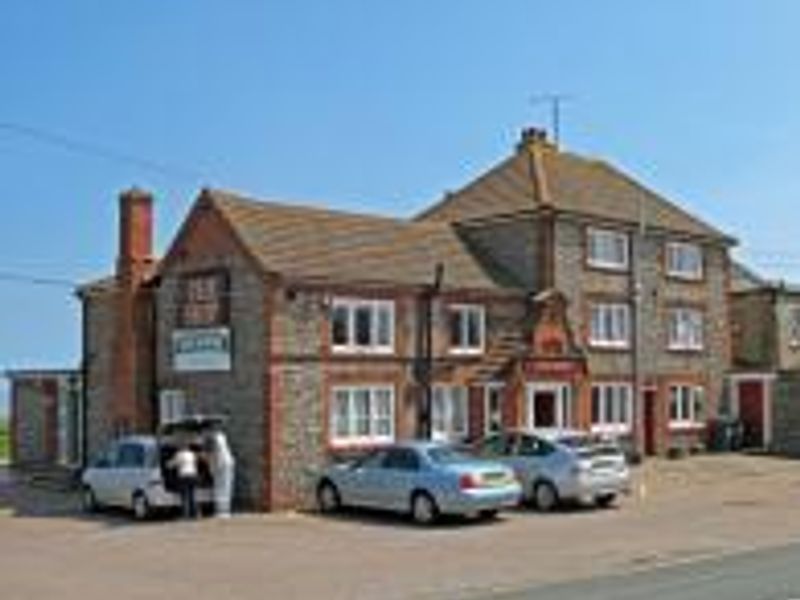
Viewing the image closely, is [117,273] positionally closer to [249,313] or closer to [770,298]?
[249,313]

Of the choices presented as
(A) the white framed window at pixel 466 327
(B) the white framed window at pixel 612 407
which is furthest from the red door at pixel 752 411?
(A) the white framed window at pixel 466 327

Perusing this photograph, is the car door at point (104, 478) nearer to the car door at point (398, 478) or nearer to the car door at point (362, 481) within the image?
the car door at point (362, 481)

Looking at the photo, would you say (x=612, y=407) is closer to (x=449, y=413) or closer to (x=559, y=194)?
(x=559, y=194)

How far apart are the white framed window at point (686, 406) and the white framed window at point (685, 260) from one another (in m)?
3.74

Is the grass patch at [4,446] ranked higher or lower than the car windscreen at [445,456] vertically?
lower

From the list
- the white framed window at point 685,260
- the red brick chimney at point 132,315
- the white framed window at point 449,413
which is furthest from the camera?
the white framed window at point 685,260

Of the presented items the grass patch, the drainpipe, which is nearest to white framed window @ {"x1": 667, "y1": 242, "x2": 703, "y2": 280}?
the drainpipe

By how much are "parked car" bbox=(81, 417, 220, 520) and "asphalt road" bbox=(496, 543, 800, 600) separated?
13.4 metres

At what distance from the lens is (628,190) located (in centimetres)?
5234

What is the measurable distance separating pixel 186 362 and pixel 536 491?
364 inches

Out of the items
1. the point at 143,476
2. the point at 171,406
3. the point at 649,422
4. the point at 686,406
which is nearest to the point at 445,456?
the point at 143,476

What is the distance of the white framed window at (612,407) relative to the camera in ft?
155

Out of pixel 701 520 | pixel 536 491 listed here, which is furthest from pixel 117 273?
pixel 701 520

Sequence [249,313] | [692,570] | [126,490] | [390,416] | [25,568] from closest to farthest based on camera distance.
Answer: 1. [692,570]
2. [25,568]
3. [126,490]
4. [249,313]
5. [390,416]
